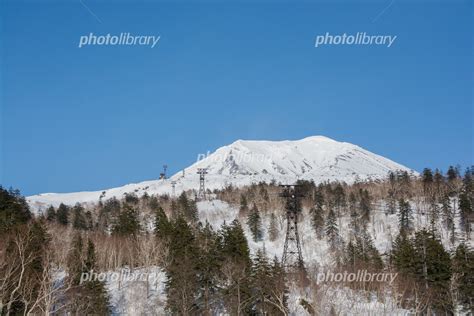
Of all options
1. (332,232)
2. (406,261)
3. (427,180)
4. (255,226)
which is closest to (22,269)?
(406,261)

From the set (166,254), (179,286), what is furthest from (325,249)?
(179,286)

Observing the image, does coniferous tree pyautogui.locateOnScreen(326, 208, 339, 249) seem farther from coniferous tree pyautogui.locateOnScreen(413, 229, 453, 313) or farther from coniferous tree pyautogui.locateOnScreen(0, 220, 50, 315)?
coniferous tree pyautogui.locateOnScreen(0, 220, 50, 315)

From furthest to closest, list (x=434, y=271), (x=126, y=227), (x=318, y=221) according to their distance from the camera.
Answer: (x=318, y=221) → (x=126, y=227) → (x=434, y=271)

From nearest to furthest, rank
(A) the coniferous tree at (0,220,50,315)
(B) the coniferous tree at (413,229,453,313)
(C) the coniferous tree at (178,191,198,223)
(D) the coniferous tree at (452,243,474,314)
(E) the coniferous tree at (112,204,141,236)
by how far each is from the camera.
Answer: (A) the coniferous tree at (0,220,50,315) < (B) the coniferous tree at (413,229,453,313) < (D) the coniferous tree at (452,243,474,314) < (E) the coniferous tree at (112,204,141,236) < (C) the coniferous tree at (178,191,198,223)

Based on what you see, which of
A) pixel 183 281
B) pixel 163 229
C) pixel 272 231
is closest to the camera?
pixel 183 281

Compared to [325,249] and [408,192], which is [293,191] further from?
[408,192]

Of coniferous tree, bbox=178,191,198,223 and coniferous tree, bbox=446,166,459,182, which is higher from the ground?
coniferous tree, bbox=446,166,459,182

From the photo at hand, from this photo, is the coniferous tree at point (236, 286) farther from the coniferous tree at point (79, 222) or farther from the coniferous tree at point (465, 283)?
the coniferous tree at point (79, 222)

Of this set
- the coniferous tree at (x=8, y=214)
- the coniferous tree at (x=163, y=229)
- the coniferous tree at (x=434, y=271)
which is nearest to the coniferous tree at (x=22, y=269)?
the coniferous tree at (x=8, y=214)

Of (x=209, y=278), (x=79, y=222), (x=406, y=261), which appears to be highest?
(x=79, y=222)

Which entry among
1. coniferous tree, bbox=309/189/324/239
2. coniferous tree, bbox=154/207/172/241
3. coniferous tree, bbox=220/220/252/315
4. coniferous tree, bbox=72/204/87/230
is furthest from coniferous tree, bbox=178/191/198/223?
coniferous tree, bbox=220/220/252/315

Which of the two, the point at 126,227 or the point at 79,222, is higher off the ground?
the point at 79,222

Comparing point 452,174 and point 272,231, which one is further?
point 452,174

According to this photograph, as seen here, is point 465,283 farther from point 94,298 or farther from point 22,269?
point 22,269
